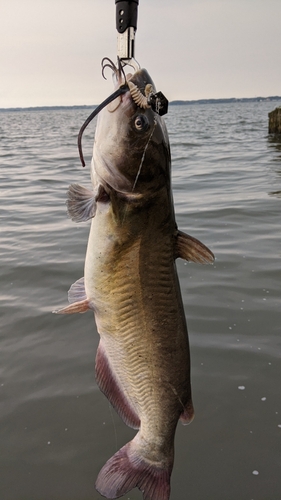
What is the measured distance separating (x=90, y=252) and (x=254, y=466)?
1723 mm

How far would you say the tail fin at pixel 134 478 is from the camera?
2.24 meters

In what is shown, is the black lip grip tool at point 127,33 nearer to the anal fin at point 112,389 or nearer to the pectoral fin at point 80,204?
the pectoral fin at point 80,204

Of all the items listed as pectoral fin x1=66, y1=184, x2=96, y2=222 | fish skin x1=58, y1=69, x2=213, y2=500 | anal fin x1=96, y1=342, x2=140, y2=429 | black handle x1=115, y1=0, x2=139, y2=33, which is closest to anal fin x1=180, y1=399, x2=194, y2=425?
fish skin x1=58, y1=69, x2=213, y2=500

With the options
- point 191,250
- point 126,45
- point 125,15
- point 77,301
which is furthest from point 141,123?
point 77,301

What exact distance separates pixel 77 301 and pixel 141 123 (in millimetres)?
899

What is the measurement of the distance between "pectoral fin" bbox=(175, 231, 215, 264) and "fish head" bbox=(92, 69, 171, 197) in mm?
256

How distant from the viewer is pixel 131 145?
2.05 m

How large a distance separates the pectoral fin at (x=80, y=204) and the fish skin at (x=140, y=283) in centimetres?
1

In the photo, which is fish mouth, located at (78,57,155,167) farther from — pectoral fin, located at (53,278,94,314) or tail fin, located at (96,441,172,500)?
tail fin, located at (96,441,172,500)

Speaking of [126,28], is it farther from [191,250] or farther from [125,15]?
[191,250]

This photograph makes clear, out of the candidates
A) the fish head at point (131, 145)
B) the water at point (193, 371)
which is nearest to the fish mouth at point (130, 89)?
the fish head at point (131, 145)

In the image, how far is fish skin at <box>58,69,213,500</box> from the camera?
2.06 metres

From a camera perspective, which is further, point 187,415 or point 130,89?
point 187,415

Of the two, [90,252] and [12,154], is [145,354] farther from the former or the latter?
[12,154]
